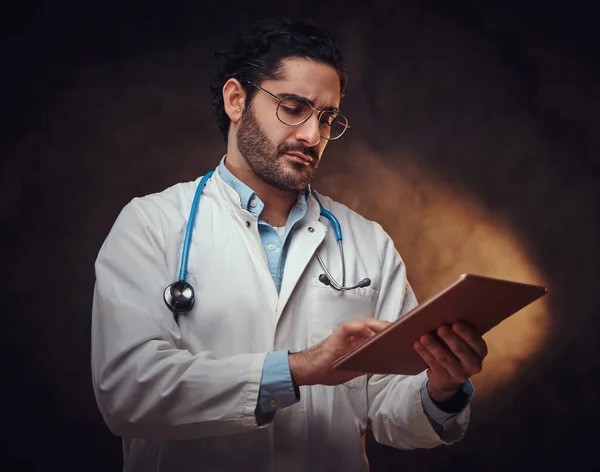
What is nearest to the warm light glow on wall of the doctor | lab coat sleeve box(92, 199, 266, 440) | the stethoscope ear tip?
the doctor

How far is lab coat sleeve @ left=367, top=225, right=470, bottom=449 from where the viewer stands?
1817 millimetres

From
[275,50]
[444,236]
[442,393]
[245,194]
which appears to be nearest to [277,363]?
[442,393]

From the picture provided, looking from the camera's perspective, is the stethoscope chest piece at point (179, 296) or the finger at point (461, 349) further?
the stethoscope chest piece at point (179, 296)

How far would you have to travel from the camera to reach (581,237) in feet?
9.32

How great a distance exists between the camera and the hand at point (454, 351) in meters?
1.49

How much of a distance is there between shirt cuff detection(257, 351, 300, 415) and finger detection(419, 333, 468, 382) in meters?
0.30

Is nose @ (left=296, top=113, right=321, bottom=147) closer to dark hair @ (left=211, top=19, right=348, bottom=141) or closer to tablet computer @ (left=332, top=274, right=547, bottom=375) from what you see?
dark hair @ (left=211, top=19, right=348, bottom=141)

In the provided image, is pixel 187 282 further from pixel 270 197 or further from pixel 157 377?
pixel 270 197

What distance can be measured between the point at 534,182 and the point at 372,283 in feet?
3.78

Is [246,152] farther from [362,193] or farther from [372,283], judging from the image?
[362,193]

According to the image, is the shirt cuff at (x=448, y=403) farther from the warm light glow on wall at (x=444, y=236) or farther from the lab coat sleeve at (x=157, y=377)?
the warm light glow on wall at (x=444, y=236)

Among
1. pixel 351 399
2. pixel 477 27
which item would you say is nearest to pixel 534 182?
pixel 477 27

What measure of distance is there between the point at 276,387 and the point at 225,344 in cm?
24

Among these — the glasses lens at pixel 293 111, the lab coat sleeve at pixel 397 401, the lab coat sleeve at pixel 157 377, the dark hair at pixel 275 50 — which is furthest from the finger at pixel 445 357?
the dark hair at pixel 275 50
